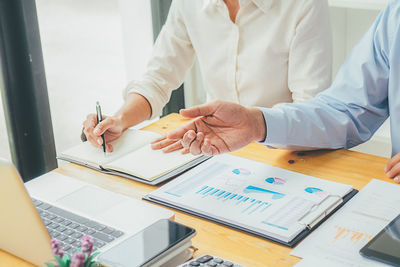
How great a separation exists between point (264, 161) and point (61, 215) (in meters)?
0.54

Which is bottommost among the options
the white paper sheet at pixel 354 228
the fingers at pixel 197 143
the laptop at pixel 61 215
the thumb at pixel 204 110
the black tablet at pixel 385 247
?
the white paper sheet at pixel 354 228

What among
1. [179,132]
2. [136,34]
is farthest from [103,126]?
[136,34]

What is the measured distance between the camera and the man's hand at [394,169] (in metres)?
1.33

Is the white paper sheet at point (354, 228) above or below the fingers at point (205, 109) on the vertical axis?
below

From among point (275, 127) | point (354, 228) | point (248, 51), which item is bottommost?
point (354, 228)

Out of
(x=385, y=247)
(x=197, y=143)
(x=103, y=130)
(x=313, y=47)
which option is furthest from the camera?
(x=313, y=47)

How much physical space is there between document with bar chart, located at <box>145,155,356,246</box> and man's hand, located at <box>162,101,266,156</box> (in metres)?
0.06

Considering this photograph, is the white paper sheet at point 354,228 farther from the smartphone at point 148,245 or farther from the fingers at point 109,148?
the fingers at point 109,148

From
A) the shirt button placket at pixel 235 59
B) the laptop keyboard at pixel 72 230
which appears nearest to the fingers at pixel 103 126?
the laptop keyboard at pixel 72 230

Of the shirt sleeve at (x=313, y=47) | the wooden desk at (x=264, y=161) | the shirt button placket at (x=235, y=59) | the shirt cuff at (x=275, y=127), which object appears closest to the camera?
the wooden desk at (x=264, y=161)

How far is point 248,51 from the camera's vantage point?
73.9 inches

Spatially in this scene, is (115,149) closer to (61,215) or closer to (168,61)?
(61,215)

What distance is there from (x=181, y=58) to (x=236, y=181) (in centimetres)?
82

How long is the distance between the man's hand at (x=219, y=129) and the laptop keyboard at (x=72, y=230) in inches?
12.6
